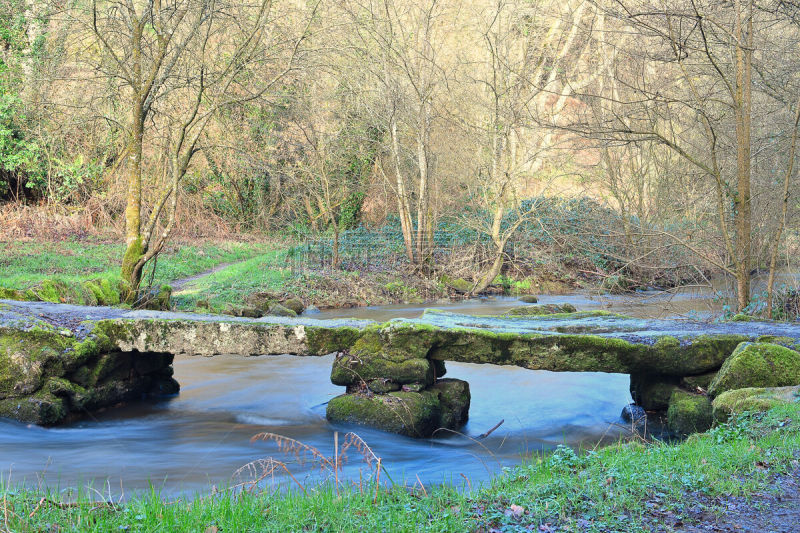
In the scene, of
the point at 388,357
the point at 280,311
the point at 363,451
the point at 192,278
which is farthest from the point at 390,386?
the point at 192,278

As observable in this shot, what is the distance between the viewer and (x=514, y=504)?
13.6ft

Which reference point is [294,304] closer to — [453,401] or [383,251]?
[383,251]

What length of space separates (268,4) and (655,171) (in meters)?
12.8

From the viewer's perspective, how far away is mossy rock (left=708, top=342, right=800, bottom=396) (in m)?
7.02

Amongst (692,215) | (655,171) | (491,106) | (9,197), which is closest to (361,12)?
(491,106)

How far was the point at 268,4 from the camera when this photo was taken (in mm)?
13344

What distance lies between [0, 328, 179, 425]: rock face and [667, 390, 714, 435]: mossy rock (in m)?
6.77

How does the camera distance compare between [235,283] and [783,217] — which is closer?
[783,217]

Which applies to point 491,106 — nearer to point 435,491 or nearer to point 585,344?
point 585,344

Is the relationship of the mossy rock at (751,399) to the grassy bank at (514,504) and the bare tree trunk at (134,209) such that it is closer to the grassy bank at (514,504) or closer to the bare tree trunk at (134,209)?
the grassy bank at (514,504)

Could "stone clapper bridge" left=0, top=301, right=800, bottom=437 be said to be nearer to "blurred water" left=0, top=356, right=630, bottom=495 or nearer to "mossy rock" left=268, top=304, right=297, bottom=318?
"blurred water" left=0, top=356, right=630, bottom=495

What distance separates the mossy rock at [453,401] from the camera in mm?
8359

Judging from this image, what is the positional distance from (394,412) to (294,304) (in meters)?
9.97

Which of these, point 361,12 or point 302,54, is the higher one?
point 361,12
